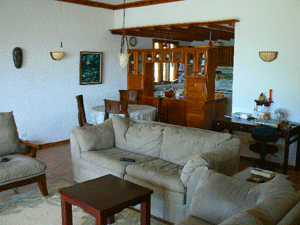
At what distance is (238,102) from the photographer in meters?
6.09

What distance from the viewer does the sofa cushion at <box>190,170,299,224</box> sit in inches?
88.7

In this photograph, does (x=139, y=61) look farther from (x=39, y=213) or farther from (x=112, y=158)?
(x=39, y=213)

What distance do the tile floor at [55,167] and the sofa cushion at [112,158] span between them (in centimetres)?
62

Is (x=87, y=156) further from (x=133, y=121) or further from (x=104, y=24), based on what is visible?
(x=104, y=24)

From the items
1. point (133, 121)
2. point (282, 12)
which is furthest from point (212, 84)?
point (133, 121)

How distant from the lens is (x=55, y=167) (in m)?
5.55

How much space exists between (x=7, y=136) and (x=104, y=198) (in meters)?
2.15

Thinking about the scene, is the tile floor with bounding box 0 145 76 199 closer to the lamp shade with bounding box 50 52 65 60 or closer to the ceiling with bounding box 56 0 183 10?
the lamp shade with bounding box 50 52 65 60

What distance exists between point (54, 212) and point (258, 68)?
4.01 metres

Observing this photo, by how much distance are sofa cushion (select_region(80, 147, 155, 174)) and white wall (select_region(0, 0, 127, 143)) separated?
2.43m

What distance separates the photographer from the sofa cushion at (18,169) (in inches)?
154

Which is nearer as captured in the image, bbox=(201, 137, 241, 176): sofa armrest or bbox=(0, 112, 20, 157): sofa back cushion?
bbox=(201, 137, 241, 176): sofa armrest

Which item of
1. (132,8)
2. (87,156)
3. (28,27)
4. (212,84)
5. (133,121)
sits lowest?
(87,156)

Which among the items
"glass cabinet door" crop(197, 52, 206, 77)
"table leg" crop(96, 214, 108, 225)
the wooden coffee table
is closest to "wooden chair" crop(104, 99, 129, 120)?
"glass cabinet door" crop(197, 52, 206, 77)
